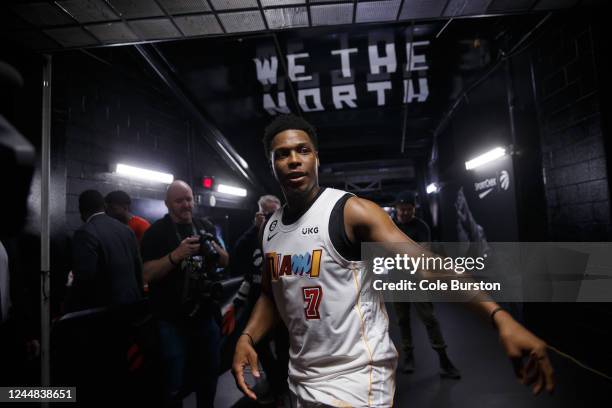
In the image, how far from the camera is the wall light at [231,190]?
686cm

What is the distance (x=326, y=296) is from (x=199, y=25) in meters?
2.49

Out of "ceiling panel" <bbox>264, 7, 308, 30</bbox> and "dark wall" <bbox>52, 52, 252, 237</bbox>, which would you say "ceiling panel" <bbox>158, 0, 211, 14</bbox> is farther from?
"dark wall" <bbox>52, 52, 252, 237</bbox>

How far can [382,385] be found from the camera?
1207mm

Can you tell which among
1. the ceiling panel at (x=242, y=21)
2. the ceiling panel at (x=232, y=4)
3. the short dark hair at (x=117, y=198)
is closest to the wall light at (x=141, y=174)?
the short dark hair at (x=117, y=198)

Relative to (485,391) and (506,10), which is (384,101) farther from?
(485,391)

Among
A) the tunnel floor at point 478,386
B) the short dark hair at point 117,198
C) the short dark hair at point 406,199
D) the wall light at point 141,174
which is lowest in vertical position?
the tunnel floor at point 478,386

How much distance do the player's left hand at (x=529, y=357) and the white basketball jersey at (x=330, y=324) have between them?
0.47 meters

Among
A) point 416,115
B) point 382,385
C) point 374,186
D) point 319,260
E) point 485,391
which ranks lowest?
point 485,391

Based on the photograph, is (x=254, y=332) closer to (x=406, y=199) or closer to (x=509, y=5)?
(x=509, y=5)

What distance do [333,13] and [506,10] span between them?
138 cm

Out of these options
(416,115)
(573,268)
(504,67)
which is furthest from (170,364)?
(416,115)

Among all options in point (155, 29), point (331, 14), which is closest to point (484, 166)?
point (331, 14)

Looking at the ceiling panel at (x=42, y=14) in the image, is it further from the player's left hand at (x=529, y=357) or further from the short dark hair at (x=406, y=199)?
the short dark hair at (x=406, y=199)

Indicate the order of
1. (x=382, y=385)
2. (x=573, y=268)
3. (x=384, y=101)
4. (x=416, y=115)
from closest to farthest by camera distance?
(x=382, y=385), (x=573, y=268), (x=384, y=101), (x=416, y=115)
